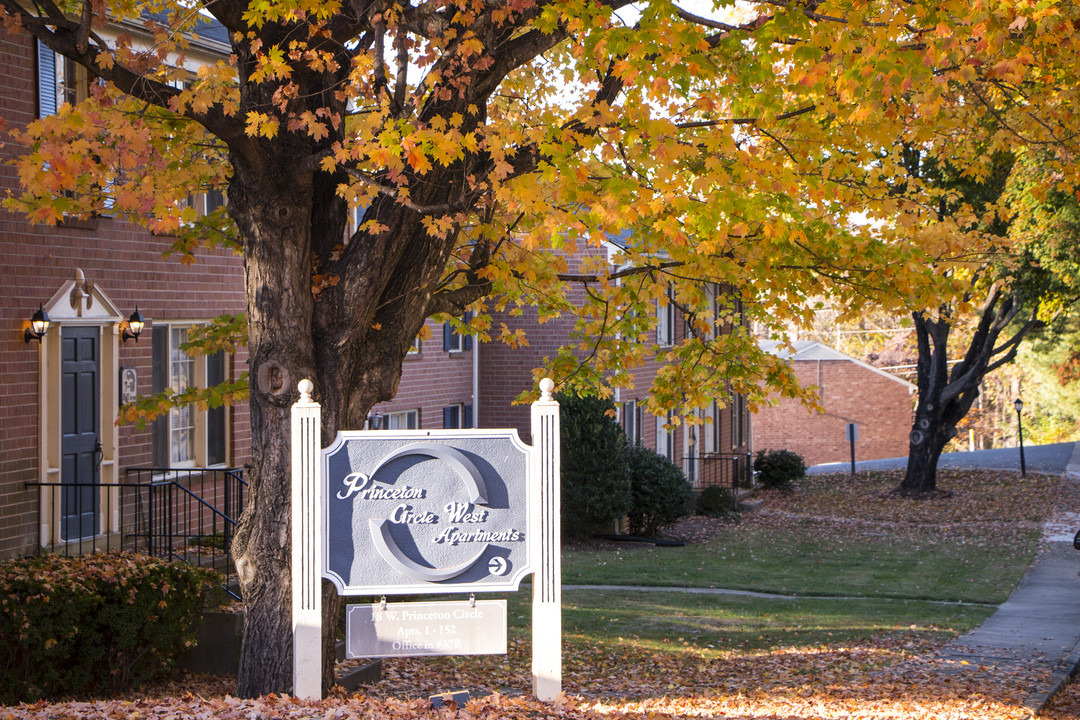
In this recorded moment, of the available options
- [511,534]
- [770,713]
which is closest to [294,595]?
[511,534]

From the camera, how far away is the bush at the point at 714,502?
25881mm

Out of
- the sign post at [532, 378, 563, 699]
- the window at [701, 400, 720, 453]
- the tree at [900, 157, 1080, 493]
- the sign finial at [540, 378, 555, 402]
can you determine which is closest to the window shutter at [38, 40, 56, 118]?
the sign finial at [540, 378, 555, 402]

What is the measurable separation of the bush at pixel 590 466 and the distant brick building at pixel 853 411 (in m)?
30.5

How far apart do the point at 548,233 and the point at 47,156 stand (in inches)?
131

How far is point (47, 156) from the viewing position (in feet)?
20.3

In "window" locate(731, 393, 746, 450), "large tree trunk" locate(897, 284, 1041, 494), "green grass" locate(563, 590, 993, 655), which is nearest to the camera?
"green grass" locate(563, 590, 993, 655)

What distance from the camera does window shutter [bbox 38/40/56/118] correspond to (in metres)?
11.8

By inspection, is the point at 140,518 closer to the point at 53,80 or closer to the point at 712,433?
the point at 53,80

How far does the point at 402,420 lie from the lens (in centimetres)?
2103

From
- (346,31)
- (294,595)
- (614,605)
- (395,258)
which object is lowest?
(614,605)

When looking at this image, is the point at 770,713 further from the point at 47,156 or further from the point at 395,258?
the point at 47,156

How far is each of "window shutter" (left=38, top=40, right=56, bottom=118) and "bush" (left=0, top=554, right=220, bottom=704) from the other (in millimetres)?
5560

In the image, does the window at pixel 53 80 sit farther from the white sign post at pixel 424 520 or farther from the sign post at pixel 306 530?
the white sign post at pixel 424 520

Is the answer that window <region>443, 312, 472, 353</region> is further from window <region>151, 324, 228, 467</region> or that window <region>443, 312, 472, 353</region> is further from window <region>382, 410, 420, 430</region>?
window <region>151, 324, 228, 467</region>
